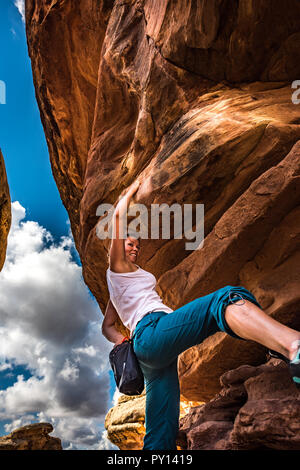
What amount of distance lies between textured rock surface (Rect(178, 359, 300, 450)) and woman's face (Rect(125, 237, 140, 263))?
195 cm

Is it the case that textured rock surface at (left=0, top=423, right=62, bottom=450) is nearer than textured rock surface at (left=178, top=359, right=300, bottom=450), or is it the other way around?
textured rock surface at (left=178, top=359, right=300, bottom=450)

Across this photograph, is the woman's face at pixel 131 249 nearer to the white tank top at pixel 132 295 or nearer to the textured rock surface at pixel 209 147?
the white tank top at pixel 132 295

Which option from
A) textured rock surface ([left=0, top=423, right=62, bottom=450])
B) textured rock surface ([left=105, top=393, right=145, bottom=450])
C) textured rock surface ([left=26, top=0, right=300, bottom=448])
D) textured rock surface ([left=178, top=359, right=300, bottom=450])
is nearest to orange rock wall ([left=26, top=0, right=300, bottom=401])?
textured rock surface ([left=26, top=0, right=300, bottom=448])

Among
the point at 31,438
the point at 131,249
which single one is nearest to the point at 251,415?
the point at 131,249

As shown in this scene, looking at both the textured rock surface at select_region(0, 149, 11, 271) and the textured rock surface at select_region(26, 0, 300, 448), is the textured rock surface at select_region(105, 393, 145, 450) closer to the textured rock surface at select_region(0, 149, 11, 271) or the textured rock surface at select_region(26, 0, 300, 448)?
the textured rock surface at select_region(26, 0, 300, 448)

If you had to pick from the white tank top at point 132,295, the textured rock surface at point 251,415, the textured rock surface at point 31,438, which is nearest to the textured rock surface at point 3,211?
the textured rock surface at point 31,438

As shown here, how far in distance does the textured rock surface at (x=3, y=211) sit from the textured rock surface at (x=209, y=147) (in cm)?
591

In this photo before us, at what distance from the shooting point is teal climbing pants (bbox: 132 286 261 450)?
2.69 meters

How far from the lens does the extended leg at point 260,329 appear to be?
2262mm

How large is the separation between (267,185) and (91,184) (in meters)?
5.61

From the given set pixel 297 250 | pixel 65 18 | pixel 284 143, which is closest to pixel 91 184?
pixel 284 143

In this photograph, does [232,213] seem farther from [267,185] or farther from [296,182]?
[296,182]

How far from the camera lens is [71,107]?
12.9 meters

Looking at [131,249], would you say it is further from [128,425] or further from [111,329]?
[128,425]
